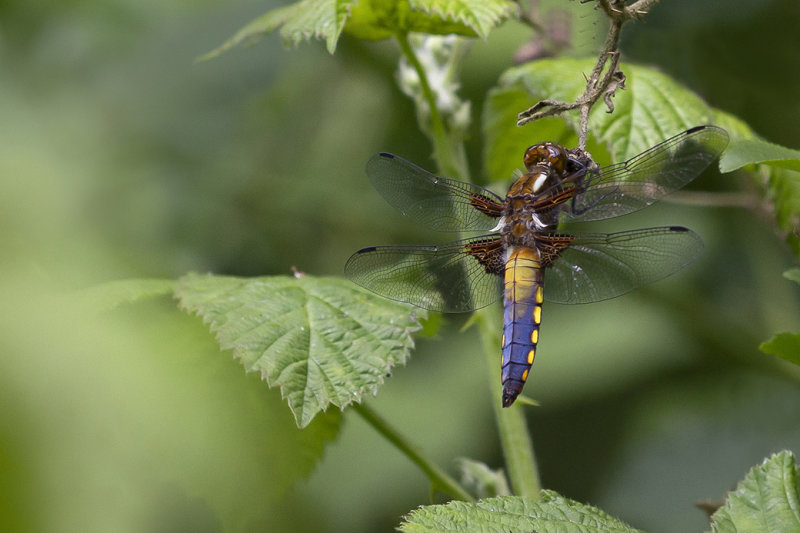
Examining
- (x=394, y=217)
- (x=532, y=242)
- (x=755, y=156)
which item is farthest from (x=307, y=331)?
(x=394, y=217)

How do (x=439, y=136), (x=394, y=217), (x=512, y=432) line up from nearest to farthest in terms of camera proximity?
(x=512, y=432) < (x=439, y=136) < (x=394, y=217)

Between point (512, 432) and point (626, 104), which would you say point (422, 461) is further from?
point (626, 104)

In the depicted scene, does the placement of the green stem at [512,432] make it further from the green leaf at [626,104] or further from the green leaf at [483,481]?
the green leaf at [626,104]

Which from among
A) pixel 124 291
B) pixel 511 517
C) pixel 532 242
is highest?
pixel 124 291

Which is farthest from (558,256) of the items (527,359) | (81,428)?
(81,428)

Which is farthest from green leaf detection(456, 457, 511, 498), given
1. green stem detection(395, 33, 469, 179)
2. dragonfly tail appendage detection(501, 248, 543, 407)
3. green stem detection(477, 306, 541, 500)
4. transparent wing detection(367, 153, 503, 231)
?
green stem detection(395, 33, 469, 179)

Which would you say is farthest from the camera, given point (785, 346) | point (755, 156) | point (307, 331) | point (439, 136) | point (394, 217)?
point (394, 217)

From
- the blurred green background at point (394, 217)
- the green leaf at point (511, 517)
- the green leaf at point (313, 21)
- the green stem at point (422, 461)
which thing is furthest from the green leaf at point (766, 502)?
the blurred green background at point (394, 217)

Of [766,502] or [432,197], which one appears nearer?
[766,502]

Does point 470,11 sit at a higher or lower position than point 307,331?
higher
